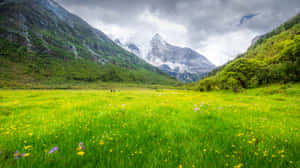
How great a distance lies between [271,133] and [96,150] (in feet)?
21.6

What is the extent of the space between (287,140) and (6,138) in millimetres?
9438

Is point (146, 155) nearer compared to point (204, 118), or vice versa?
point (146, 155)

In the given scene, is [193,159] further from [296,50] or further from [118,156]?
[296,50]

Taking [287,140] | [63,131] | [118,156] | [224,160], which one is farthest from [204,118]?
[63,131]

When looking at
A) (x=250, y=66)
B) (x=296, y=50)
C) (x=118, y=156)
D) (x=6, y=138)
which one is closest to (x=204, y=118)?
(x=118, y=156)

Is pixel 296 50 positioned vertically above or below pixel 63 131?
above

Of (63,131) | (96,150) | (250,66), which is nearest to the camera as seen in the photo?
(96,150)

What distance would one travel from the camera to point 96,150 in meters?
3.16

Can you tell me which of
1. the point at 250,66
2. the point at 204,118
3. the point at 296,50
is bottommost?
the point at 204,118

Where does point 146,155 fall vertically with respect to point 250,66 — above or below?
below

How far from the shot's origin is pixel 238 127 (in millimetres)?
5574

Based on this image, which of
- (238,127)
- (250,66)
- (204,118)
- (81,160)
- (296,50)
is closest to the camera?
(81,160)

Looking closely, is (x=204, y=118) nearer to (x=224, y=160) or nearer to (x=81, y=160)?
(x=224, y=160)

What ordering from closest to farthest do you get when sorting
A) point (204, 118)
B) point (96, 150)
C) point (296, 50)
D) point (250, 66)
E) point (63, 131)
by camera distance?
point (96, 150), point (63, 131), point (204, 118), point (296, 50), point (250, 66)
